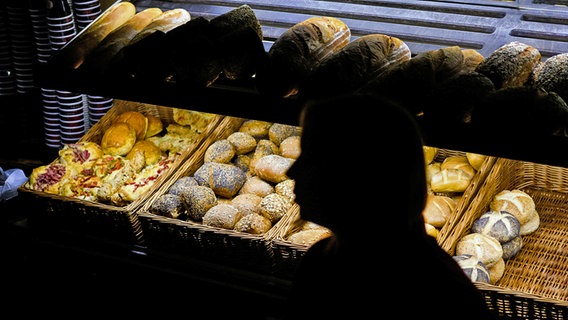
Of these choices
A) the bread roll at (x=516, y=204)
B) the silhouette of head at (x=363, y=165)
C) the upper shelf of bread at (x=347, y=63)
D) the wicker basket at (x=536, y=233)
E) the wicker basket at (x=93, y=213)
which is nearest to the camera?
the silhouette of head at (x=363, y=165)

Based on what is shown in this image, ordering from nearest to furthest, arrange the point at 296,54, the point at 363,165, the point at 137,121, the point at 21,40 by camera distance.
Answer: the point at 363,165 → the point at 296,54 → the point at 137,121 → the point at 21,40

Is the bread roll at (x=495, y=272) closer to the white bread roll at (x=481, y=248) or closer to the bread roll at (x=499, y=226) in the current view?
the white bread roll at (x=481, y=248)

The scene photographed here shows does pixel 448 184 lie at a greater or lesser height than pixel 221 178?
greater

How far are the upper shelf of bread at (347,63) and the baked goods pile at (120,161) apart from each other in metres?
0.59

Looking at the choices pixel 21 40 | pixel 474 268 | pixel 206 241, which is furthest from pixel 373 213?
pixel 21 40

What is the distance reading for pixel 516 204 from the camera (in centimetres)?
309

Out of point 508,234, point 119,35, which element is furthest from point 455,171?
point 119,35

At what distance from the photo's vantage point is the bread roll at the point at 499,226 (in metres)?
2.97

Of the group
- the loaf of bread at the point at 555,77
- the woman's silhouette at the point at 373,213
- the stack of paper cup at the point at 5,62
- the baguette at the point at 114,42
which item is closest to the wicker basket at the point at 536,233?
the loaf of bread at the point at 555,77

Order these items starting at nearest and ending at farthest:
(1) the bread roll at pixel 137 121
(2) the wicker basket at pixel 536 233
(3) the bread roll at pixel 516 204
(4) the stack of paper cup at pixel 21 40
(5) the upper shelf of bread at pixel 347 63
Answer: (5) the upper shelf of bread at pixel 347 63 < (2) the wicker basket at pixel 536 233 < (3) the bread roll at pixel 516 204 < (1) the bread roll at pixel 137 121 < (4) the stack of paper cup at pixel 21 40

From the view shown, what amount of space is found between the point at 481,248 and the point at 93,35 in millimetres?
1737

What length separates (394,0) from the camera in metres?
3.34

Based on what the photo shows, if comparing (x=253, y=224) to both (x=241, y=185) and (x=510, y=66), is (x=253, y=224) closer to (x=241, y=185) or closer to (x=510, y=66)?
(x=241, y=185)

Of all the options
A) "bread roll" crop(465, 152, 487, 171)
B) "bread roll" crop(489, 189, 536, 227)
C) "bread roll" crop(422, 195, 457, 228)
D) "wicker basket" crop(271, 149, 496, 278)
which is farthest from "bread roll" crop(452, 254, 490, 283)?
"bread roll" crop(465, 152, 487, 171)
